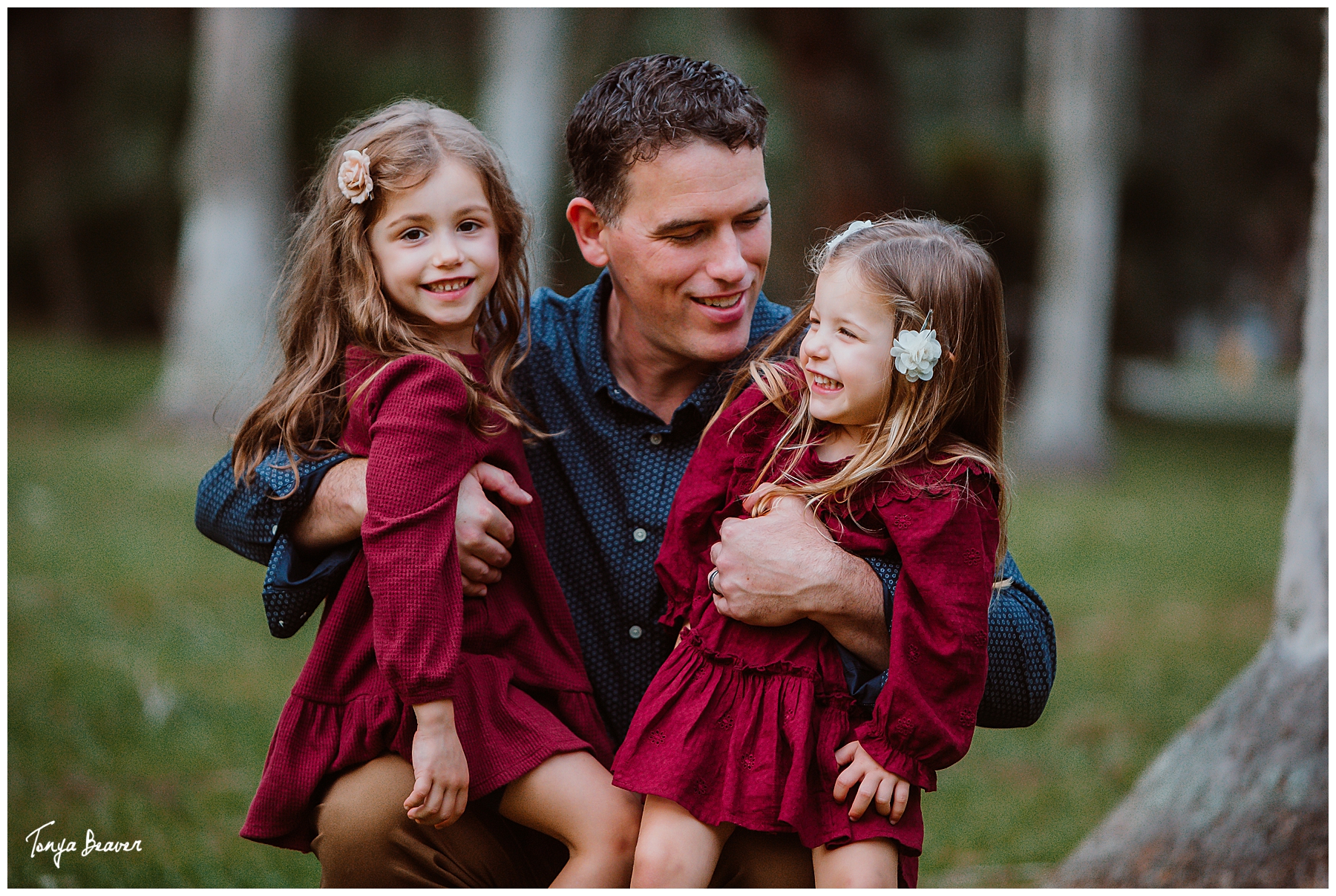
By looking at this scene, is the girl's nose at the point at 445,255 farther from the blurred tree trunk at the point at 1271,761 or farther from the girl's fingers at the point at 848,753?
the blurred tree trunk at the point at 1271,761

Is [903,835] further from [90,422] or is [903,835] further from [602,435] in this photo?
[90,422]

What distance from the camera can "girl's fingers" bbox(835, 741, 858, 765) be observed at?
6.81 ft

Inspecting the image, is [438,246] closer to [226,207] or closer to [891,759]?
[891,759]

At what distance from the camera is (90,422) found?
1123 centimetres

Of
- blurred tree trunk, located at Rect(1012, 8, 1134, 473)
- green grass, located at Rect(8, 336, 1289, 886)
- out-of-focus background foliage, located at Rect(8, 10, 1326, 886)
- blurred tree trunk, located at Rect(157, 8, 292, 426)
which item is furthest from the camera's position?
blurred tree trunk, located at Rect(1012, 8, 1134, 473)

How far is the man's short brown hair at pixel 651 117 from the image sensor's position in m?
2.58

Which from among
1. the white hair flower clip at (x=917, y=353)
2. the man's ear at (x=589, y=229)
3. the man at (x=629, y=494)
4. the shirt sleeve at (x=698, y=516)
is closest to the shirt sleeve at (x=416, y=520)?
the man at (x=629, y=494)

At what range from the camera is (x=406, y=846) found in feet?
7.50

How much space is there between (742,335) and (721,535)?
1.83 ft

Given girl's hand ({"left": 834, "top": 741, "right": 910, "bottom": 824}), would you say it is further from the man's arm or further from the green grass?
the green grass

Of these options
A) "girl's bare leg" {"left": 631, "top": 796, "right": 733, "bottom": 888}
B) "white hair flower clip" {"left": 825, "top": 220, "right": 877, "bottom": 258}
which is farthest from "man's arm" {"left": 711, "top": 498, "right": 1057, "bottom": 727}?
"white hair flower clip" {"left": 825, "top": 220, "right": 877, "bottom": 258}

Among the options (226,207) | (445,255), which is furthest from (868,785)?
(226,207)

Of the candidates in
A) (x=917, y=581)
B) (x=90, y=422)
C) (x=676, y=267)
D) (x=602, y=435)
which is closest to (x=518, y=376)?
(x=602, y=435)

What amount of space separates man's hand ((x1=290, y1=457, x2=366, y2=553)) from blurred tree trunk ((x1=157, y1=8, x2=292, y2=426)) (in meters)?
9.13
